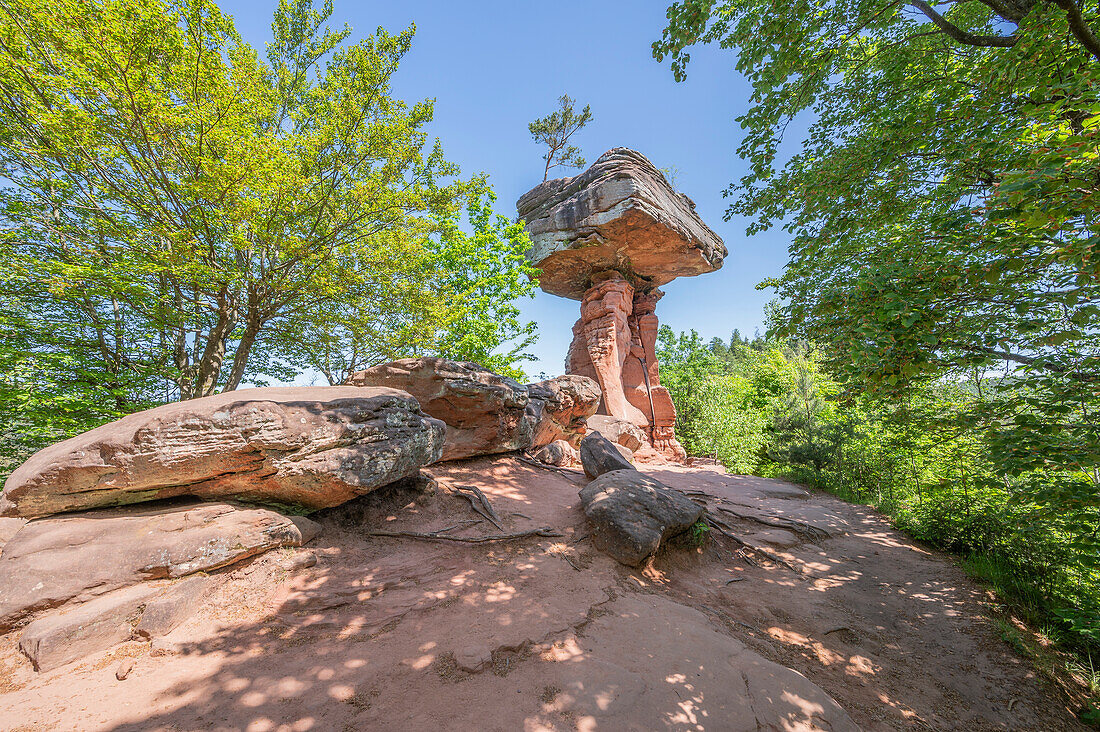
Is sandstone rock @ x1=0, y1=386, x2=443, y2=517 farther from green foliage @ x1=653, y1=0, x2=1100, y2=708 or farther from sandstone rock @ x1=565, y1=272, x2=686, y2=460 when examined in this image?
sandstone rock @ x1=565, y1=272, x2=686, y2=460

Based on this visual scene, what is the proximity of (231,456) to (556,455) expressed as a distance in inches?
262

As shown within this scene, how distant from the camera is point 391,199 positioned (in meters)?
9.77

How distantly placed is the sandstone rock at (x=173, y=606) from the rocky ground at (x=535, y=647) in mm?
88

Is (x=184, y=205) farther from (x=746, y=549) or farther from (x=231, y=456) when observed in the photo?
(x=746, y=549)

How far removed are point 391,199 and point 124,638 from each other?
9860mm

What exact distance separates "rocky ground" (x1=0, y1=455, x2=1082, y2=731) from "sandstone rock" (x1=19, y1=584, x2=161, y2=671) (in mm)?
121

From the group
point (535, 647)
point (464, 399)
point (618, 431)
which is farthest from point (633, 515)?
point (618, 431)

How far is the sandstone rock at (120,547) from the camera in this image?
2.93 meters

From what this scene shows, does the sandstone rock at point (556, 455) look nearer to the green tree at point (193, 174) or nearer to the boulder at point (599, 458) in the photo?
the boulder at point (599, 458)

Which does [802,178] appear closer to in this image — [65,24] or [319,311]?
[319,311]

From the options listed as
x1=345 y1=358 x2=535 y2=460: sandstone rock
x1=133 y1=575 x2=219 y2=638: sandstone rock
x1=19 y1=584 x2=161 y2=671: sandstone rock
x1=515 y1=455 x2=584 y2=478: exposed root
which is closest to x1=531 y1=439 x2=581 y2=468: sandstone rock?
x1=515 y1=455 x2=584 y2=478: exposed root

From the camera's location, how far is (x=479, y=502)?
568 cm

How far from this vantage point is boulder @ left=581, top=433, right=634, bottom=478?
715 centimetres

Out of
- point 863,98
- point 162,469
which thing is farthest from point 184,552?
point 863,98
